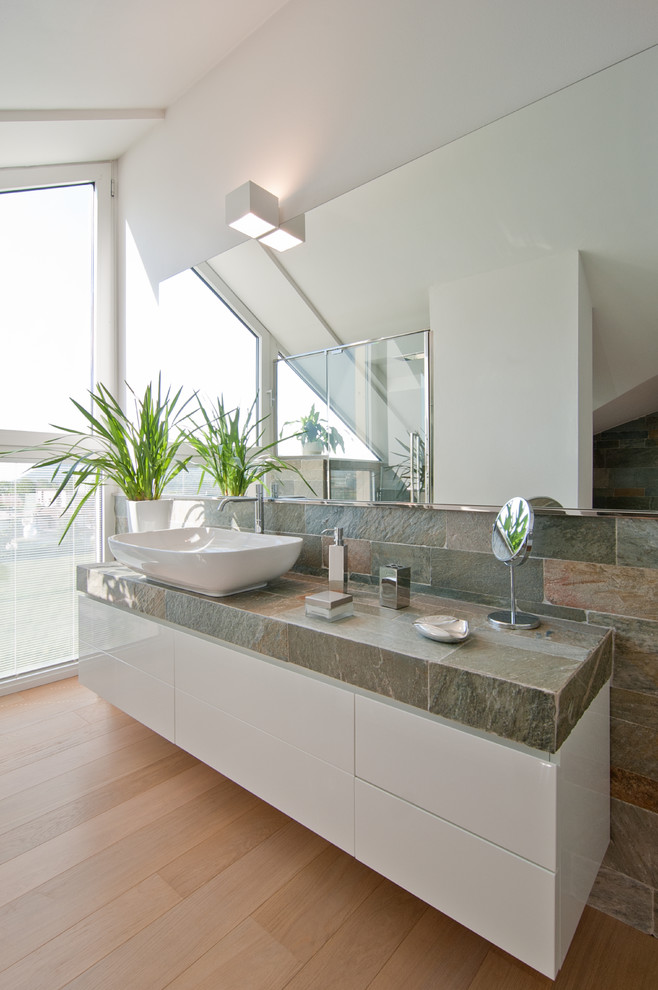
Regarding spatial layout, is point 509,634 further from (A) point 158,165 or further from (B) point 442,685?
(A) point 158,165

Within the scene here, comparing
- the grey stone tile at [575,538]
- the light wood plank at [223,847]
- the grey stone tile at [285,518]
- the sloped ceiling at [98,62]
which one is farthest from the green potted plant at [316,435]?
the sloped ceiling at [98,62]

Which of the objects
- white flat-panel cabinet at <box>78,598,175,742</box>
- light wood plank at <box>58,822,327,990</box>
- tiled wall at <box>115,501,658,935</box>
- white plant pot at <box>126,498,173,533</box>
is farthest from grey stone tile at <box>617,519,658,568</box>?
white plant pot at <box>126,498,173,533</box>

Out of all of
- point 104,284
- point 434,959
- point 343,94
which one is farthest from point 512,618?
point 104,284

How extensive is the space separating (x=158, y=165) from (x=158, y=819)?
9.63 ft

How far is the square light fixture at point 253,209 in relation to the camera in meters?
1.99

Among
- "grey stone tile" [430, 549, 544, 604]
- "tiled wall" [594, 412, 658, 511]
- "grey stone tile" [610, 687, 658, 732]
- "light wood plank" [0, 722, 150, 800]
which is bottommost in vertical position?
"light wood plank" [0, 722, 150, 800]

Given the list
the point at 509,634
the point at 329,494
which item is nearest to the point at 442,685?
the point at 509,634

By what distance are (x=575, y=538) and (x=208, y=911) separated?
1335 mm

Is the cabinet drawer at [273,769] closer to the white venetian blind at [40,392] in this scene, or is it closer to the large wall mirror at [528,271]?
the large wall mirror at [528,271]

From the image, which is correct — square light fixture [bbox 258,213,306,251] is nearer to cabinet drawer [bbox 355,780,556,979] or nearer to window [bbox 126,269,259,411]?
window [bbox 126,269,259,411]

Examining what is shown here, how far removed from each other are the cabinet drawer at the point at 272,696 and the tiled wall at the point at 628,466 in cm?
80

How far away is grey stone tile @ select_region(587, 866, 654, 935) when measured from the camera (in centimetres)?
125

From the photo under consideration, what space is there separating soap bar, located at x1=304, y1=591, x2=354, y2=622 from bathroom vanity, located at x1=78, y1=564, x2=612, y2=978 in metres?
0.03

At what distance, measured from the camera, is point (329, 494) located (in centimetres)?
192
